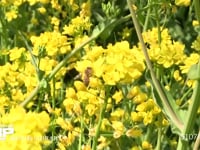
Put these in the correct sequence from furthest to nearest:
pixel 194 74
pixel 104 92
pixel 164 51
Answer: pixel 164 51
pixel 104 92
pixel 194 74

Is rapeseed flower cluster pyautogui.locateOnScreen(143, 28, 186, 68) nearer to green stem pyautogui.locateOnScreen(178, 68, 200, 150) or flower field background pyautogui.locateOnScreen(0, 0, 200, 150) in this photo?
flower field background pyautogui.locateOnScreen(0, 0, 200, 150)

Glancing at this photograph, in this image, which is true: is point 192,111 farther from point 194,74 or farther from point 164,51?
point 164,51

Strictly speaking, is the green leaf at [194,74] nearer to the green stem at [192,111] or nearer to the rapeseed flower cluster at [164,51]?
the green stem at [192,111]

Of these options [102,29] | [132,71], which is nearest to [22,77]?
[102,29]

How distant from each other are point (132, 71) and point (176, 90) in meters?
0.41

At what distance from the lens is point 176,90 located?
61.5 inches

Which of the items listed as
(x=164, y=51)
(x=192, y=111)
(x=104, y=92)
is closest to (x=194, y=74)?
(x=192, y=111)

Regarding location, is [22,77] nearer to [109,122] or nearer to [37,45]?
[37,45]

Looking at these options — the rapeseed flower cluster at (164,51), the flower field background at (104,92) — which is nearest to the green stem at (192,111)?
the flower field background at (104,92)

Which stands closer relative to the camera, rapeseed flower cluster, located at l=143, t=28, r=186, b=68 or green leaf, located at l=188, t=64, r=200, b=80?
green leaf, located at l=188, t=64, r=200, b=80

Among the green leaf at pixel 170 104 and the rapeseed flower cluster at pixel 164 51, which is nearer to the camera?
the green leaf at pixel 170 104

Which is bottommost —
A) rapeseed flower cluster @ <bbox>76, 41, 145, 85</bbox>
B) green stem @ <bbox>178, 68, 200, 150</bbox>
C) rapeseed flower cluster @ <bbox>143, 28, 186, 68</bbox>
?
green stem @ <bbox>178, 68, 200, 150</bbox>

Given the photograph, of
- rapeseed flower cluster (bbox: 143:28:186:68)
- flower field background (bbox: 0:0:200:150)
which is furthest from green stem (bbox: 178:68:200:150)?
rapeseed flower cluster (bbox: 143:28:186:68)

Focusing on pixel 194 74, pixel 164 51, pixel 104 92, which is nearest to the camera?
pixel 194 74
